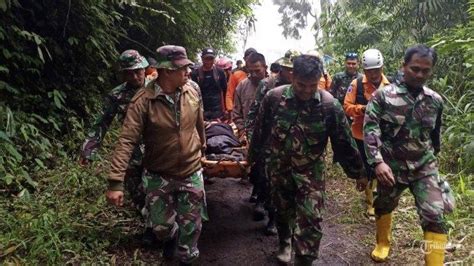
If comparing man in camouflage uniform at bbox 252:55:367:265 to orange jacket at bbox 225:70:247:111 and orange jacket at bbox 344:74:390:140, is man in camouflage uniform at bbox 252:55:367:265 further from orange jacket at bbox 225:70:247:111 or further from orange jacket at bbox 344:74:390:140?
orange jacket at bbox 225:70:247:111

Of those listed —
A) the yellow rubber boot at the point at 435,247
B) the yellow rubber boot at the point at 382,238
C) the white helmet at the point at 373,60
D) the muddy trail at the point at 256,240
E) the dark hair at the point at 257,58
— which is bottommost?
the muddy trail at the point at 256,240

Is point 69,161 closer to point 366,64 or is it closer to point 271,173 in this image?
point 271,173

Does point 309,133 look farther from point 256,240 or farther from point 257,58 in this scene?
point 257,58

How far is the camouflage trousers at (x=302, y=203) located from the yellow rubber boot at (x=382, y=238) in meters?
0.94

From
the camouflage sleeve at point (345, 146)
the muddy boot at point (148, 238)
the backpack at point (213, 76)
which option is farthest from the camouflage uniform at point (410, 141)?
the backpack at point (213, 76)

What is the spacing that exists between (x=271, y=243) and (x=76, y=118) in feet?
12.6

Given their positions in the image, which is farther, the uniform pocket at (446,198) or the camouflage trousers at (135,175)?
the camouflage trousers at (135,175)

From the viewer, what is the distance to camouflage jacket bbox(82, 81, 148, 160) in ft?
14.6

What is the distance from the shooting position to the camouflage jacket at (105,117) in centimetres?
444

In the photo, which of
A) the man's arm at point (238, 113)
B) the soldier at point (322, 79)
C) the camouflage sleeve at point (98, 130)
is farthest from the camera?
the man's arm at point (238, 113)

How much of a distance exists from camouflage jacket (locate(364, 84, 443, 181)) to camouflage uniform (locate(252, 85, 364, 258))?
0.24 metres

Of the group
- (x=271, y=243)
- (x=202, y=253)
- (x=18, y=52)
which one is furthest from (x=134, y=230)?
(x=18, y=52)

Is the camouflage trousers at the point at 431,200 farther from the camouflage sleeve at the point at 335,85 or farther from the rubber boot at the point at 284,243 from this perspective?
the camouflage sleeve at the point at 335,85

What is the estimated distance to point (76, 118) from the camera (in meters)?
6.80
